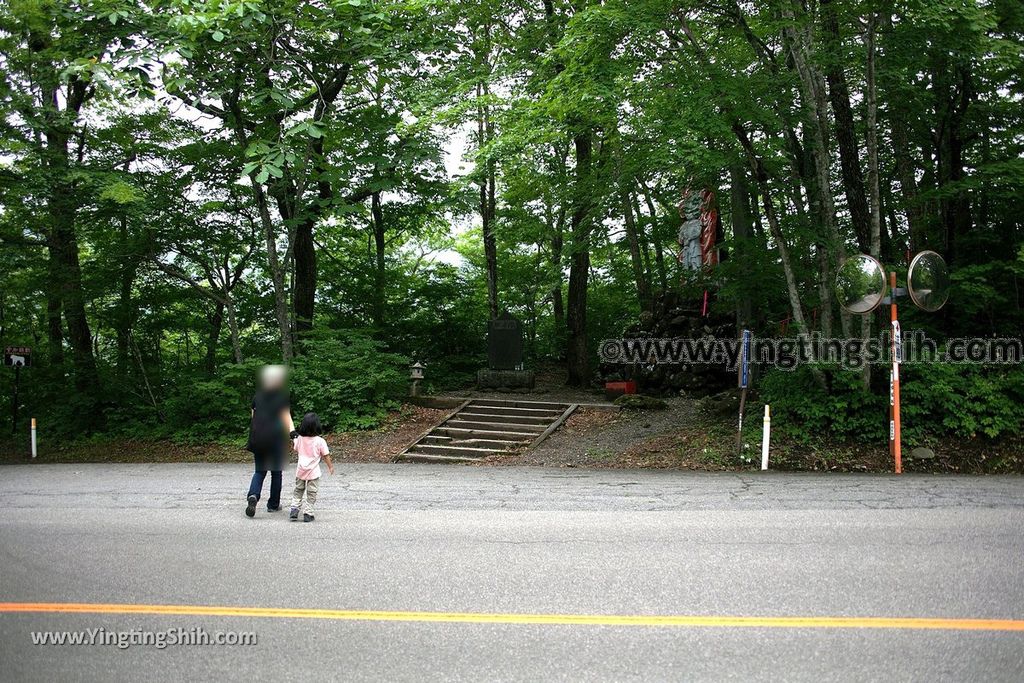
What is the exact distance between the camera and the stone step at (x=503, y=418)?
1673cm

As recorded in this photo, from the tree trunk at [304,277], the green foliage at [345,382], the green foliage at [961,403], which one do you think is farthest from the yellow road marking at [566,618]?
the tree trunk at [304,277]

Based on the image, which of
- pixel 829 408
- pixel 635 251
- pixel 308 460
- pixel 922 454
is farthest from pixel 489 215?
pixel 308 460

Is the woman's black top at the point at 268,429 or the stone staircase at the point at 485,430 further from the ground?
the woman's black top at the point at 268,429

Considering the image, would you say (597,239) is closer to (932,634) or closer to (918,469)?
(918,469)

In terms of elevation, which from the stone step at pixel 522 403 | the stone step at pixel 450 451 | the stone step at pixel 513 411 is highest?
the stone step at pixel 522 403

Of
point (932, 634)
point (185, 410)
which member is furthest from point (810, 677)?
point (185, 410)

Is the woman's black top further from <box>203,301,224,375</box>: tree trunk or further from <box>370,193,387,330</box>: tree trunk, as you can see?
<box>370,193,387,330</box>: tree trunk

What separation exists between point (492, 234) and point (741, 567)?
680 inches

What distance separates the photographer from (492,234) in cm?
2194

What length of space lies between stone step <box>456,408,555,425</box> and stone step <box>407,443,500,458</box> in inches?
81.8

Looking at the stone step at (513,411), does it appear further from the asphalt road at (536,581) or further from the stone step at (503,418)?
the asphalt road at (536,581)

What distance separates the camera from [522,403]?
18.4 meters

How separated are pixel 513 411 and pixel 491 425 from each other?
1.37 m

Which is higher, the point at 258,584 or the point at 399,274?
the point at 399,274
